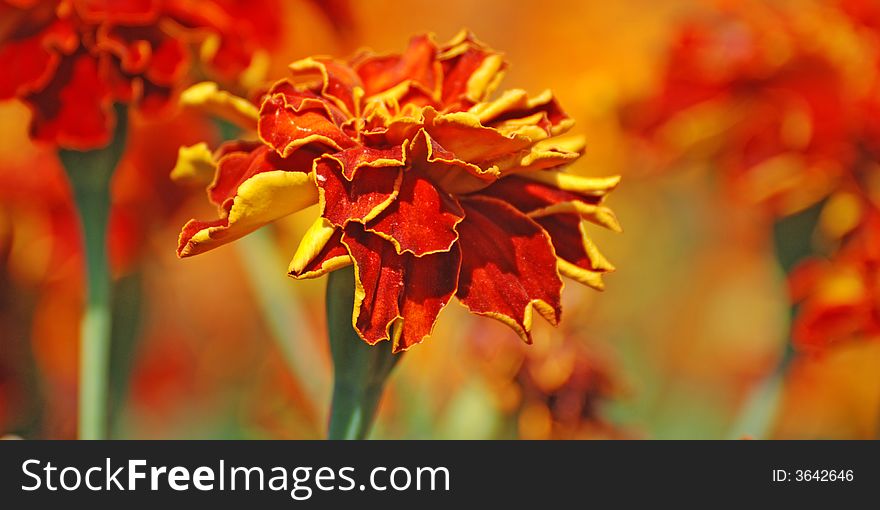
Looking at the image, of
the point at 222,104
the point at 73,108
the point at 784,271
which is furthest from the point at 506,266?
the point at 784,271

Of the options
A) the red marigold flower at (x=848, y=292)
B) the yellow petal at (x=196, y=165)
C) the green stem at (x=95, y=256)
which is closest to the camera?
the yellow petal at (x=196, y=165)

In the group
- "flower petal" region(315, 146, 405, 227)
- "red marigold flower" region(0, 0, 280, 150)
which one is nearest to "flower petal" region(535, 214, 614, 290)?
"flower petal" region(315, 146, 405, 227)

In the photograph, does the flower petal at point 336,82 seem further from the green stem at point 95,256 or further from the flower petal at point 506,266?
the green stem at point 95,256

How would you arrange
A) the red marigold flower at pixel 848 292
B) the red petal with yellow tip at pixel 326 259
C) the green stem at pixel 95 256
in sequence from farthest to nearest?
the red marigold flower at pixel 848 292
the green stem at pixel 95 256
the red petal with yellow tip at pixel 326 259

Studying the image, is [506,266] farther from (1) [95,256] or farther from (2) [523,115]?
(1) [95,256]

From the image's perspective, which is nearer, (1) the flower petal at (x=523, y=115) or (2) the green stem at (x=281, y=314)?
(1) the flower petal at (x=523, y=115)

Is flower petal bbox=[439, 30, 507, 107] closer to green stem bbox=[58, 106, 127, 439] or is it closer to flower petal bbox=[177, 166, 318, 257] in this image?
flower petal bbox=[177, 166, 318, 257]

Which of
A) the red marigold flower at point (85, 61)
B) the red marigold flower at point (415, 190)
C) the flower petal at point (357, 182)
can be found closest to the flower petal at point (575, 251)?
the red marigold flower at point (415, 190)
